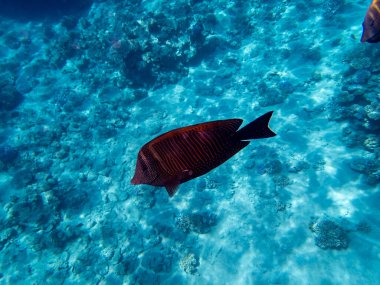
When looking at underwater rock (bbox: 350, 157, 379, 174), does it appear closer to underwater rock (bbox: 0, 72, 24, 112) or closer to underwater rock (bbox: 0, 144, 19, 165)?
underwater rock (bbox: 0, 144, 19, 165)

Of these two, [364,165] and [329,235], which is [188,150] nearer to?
[329,235]

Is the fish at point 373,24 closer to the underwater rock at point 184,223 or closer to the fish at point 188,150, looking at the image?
the fish at point 188,150

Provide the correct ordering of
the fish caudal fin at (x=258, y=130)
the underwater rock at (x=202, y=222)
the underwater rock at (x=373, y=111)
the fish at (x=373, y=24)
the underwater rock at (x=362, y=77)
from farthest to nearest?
the underwater rock at (x=362, y=77) → the underwater rock at (x=373, y=111) → the underwater rock at (x=202, y=222) → the fish at (x=373, y=24) → the fish caudal fin at (x=258, y=130)

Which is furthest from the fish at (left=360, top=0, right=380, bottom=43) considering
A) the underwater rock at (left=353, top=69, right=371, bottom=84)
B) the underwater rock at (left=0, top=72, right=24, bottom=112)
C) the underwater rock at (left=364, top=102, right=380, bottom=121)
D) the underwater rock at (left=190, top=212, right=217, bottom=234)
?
the underwater rock at (left=0, top=72, right=24, bottom=112)

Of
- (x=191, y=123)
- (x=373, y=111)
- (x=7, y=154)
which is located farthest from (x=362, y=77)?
(x=7, y=154)

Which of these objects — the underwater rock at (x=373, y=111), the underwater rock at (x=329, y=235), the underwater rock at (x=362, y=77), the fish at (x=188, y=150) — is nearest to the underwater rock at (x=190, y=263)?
the underwater rock at (x=329, y=235)

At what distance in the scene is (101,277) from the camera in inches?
324

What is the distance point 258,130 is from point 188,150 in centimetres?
45

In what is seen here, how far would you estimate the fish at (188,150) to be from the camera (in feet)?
5.17

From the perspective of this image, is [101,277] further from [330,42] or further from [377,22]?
[330,42]

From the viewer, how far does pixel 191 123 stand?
37.3ft

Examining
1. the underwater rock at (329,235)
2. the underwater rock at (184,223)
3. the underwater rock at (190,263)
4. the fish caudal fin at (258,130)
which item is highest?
the fish caudal fin at (258,130)

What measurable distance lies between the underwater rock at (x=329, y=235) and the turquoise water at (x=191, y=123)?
4 cm

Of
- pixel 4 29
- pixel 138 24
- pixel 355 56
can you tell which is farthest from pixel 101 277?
pixel 4 29
